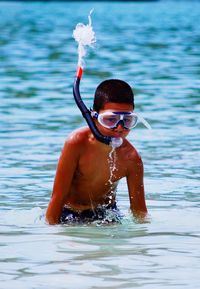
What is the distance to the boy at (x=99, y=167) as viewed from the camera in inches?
237

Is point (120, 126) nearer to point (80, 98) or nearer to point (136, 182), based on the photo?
point (80, 98)

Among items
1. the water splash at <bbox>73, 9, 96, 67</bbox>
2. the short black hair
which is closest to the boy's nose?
the short black hair

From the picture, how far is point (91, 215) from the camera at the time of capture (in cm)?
655

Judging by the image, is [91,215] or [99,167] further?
[91,215]

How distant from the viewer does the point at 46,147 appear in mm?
10141

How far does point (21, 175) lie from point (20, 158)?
870mm

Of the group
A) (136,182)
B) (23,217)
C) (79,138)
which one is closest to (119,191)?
(23,217)

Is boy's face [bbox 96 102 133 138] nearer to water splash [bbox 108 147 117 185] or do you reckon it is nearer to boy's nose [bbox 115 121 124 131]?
boy's nose [bbox 115 121 124 131]

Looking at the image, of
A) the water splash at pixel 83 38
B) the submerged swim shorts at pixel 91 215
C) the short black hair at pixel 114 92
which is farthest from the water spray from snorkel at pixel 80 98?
the submerged swim shorts at pixel 91 215

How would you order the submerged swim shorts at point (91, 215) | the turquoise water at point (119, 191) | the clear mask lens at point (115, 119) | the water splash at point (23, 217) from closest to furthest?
the turquoise water at point (119, 191), the clear mask lens at point (115, 119), the submerged swim shorts at point (91, 215), the water splash at point (23, 217)

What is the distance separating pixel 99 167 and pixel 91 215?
0.39 meters

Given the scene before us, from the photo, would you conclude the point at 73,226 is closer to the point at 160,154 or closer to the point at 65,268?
the point at 65,268

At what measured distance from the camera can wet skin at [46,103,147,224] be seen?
6.16m

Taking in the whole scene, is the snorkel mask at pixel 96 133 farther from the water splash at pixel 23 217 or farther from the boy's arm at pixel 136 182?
the water splash at pixel 23 217
